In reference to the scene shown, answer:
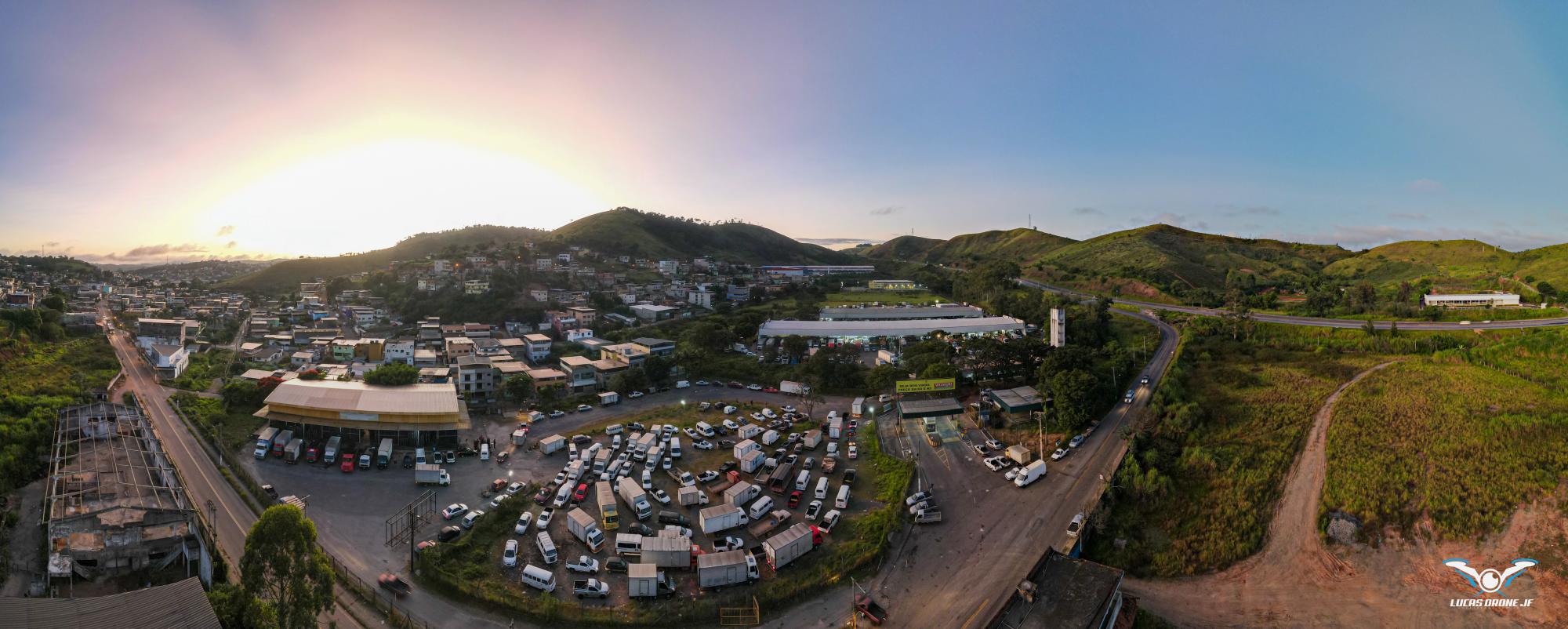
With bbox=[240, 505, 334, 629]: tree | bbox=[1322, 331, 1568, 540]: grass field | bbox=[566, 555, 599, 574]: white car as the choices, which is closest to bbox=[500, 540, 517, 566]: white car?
bbox=[566, 555, 599, 574]: white car

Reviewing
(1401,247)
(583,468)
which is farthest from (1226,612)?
(1401,247)

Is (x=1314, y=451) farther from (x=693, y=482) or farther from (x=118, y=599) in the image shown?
(x=118, y=599)

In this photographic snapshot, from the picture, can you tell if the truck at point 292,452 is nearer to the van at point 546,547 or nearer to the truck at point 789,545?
the van at point 546,547

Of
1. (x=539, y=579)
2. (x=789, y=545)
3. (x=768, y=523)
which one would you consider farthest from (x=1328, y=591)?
(x=539, y=579)

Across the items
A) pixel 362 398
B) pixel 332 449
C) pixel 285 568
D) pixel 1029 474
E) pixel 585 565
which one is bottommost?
pixel 585 565

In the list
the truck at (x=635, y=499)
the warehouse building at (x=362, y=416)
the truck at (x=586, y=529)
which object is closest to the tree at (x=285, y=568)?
the truck at (x=586, y=529)

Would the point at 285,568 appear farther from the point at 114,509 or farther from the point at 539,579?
the point at 114,509

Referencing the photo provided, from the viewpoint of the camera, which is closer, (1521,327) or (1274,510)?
(1274,510)
